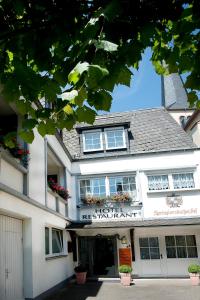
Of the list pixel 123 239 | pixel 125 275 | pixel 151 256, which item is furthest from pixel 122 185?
pixel 125 275

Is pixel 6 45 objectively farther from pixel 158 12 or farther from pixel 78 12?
pixel 158 12

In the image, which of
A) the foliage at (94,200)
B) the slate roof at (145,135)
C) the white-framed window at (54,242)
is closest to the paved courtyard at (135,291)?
the white-framed window at (54,242)

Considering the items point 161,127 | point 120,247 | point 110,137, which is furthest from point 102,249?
point 161,127

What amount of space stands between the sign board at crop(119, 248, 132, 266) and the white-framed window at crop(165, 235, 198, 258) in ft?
6.36

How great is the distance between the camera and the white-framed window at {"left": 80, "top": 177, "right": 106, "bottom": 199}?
53.7 feet

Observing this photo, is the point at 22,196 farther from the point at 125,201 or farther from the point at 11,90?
the point at 125,201

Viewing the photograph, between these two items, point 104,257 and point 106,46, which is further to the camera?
point 104,257

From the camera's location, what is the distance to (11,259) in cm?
826

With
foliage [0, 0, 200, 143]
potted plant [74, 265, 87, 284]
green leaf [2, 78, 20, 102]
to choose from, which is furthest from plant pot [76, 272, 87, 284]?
green leaf [2, 78, 20, 102]

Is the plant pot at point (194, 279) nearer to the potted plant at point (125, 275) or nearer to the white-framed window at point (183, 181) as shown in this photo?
the potted plant at point (125, 275)

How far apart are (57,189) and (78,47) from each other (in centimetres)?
1093

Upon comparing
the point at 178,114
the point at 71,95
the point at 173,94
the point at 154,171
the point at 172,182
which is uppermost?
the point at 173,94

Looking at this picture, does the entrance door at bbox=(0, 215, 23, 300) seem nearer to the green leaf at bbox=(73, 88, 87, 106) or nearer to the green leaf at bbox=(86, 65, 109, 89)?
the green leaf at bbox=(73, 88, 87, 106)

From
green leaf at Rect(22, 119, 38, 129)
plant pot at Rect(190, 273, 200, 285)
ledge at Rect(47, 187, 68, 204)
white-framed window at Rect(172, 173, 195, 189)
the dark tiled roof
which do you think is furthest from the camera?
white-framed window at Rect(172, 173, 195, 189)
